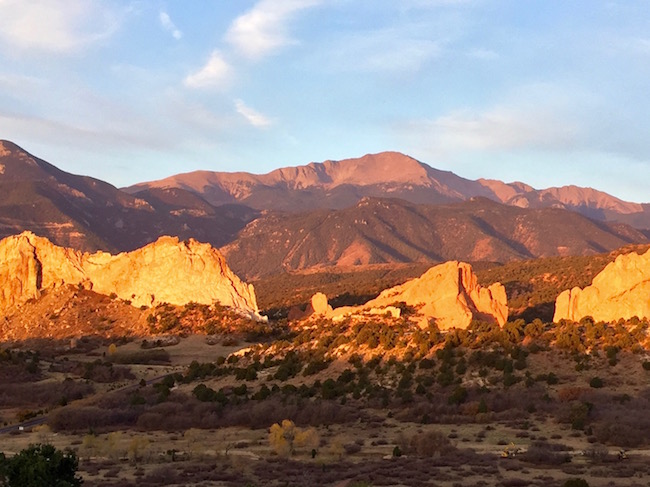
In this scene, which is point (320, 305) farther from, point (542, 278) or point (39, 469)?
point (39, 469)

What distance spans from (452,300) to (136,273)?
170ft

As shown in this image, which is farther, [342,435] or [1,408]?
[1,408]

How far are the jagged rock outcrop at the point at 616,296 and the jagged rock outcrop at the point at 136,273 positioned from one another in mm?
44350

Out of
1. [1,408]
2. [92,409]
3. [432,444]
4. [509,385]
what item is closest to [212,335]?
[1,408]

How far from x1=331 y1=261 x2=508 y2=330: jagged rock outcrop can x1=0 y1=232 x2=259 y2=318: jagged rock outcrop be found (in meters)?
28.2

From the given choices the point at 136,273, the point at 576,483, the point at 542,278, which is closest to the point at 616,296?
the point at 576,483

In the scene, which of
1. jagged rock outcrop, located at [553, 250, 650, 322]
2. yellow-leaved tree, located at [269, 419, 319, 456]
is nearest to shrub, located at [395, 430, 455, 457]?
yellow-leaved tree, located at [269, 419, 319, 456]

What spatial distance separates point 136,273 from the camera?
110 meters

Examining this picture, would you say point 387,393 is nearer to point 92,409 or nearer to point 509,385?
point 509,385

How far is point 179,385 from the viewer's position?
64438mm

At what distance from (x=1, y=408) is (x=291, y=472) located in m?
35.8

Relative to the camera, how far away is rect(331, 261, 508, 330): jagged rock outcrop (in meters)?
74.6

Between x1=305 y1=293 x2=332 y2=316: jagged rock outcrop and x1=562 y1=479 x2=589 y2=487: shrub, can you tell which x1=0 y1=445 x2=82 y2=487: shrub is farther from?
x1=305 y1=293 x2=332 y2=316: jagged rock outcrop

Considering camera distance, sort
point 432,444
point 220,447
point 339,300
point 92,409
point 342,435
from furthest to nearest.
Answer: point 339,300
point 92,409
point 342,435
point 220,447
point 432,444
